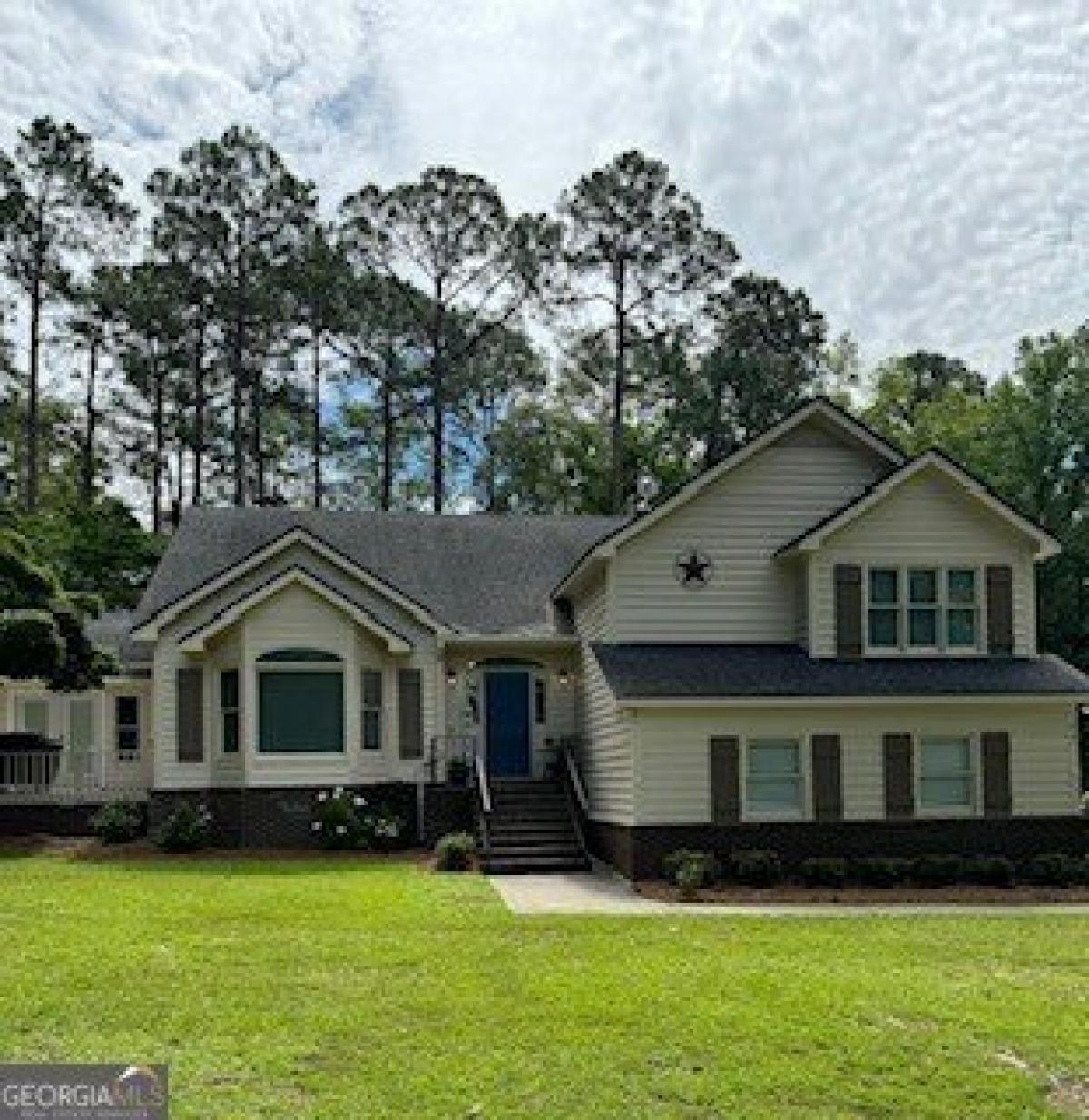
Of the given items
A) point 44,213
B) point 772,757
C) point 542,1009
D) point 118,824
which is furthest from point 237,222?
point 542,1009

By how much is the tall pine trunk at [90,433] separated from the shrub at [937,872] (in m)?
33.4

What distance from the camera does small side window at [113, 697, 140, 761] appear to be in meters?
28.9

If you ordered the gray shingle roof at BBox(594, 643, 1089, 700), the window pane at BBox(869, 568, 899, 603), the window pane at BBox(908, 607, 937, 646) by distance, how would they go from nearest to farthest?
the gray shingle roof at BBox(594, 643, 1089, 700), the window pane at BBox(869, 568, 899, 603), the window pane at BBox(908, 607, 937, 646)

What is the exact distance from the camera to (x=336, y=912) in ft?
52.7

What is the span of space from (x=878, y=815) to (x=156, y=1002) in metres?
14.1

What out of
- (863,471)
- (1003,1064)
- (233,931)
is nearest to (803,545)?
(863,471)

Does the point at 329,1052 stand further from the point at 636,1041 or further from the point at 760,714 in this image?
the point at 760,714

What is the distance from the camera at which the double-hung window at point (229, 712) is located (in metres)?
24.9

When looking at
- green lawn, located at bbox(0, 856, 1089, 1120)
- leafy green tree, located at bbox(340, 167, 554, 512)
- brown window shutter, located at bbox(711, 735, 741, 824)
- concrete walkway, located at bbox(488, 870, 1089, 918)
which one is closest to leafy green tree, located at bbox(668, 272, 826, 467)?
leafy green tree, located at bbox(340, 167, 554, 512)

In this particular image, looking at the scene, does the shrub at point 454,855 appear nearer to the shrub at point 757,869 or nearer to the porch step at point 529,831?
the porch step at point 529,831

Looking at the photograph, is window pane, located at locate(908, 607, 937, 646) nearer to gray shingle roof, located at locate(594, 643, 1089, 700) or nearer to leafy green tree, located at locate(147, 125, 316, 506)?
gray shingle roof, located at locate(594, 643, 1089, 700)

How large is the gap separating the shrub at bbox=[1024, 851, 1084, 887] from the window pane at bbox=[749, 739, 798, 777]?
3708 millimetres

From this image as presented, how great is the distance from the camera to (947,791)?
882 inches

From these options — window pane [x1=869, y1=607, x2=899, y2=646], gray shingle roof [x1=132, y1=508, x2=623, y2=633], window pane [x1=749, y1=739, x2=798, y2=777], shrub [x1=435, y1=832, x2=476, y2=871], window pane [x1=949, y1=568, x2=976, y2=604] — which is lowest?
shrub [x1=435, y1=832, x2=476, y2=871]
